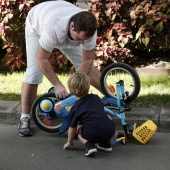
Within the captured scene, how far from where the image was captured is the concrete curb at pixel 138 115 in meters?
4.94

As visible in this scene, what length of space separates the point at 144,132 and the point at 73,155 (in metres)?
0.72

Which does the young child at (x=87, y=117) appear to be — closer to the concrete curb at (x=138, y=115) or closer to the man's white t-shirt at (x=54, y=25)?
the man's white t-shirt at (x=54, y=25)

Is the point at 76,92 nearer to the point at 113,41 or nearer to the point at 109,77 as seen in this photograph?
the point at 109,77

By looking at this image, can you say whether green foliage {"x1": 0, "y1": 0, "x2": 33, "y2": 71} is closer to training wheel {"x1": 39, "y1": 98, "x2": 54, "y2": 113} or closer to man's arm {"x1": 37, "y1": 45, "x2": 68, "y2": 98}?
training wheel {"x1": 39, "y1": 98, "x2": 54, "y2": 113}

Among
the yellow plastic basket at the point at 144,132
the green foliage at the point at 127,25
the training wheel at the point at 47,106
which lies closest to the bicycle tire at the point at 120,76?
the yellow plastic basket at the point at 144,132

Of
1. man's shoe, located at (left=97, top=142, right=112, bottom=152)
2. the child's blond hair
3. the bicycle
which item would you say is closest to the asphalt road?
man's shoe, located at (left=97, top=142, right=112, bottom=152)

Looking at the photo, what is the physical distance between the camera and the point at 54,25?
166 inches

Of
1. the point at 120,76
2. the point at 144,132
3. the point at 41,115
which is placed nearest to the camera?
the point at 144,132

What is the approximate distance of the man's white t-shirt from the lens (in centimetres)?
421

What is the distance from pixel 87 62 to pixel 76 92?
0.44m

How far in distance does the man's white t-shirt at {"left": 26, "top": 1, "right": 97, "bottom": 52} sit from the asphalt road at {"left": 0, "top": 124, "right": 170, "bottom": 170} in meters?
0.96

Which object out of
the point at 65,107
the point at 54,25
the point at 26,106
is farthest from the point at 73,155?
the point at 54,25

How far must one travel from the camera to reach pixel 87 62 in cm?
457

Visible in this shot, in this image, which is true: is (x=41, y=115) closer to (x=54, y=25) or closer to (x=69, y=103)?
(x=69, y=103)
